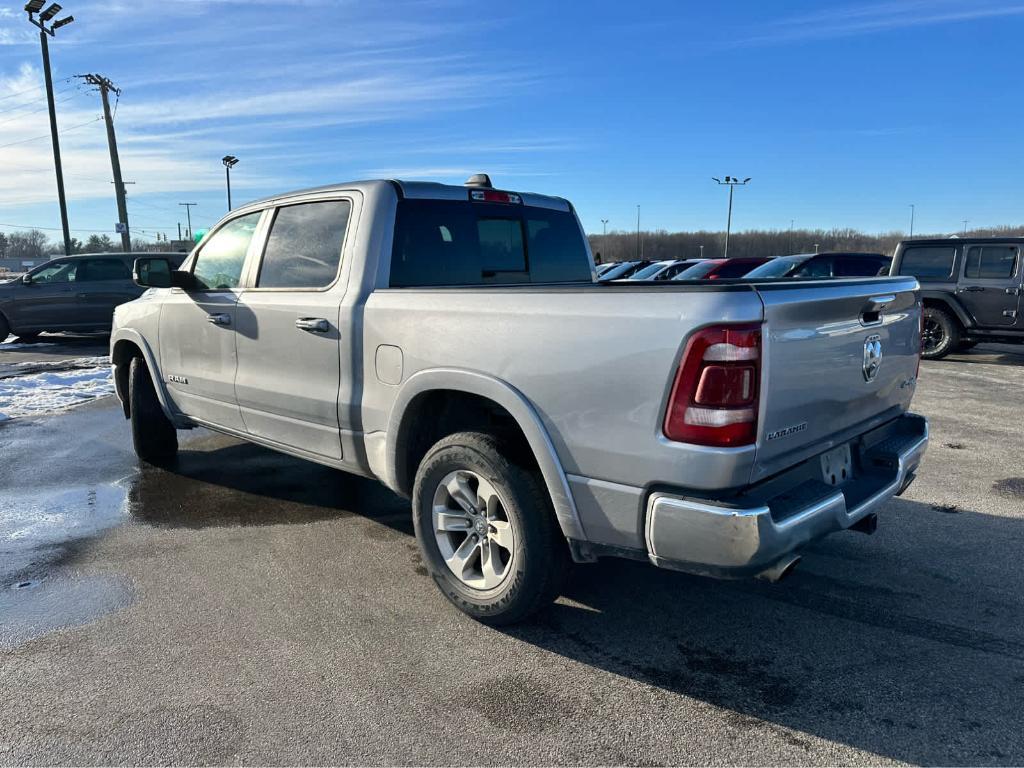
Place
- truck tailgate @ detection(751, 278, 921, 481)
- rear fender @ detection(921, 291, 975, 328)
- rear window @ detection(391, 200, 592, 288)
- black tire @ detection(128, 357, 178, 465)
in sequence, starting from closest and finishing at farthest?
truck tailgate @ detection(751, 278, 921, 481) < rear window @ detection(391, 200, 592, 288) < black tire @ detection(128, 357, 178, 465) < rear fender @ detection(921, 291, 975, 328)

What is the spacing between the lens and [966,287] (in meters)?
11.1

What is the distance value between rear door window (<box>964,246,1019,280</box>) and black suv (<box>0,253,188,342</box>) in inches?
571

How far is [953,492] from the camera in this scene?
16.5ft

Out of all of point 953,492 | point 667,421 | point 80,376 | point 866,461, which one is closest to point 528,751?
point 667,421

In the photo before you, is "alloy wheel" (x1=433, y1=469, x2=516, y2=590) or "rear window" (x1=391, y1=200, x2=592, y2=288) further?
"rear window" (x1=391, y1=200, x2=592, y2=288)

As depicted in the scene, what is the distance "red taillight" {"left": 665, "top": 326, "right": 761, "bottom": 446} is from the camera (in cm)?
239

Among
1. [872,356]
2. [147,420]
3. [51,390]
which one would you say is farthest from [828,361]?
[51,390]

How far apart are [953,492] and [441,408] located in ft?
12.2

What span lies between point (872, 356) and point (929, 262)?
32.6ft

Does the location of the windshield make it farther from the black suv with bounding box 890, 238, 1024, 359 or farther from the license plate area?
the license plate area

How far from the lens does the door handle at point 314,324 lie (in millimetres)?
3725

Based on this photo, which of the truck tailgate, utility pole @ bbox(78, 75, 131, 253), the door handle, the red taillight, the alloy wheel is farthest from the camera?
utility pole @ bbox(78, 75, 131, 253)

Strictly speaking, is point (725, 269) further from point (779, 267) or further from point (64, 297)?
point (64, 297)

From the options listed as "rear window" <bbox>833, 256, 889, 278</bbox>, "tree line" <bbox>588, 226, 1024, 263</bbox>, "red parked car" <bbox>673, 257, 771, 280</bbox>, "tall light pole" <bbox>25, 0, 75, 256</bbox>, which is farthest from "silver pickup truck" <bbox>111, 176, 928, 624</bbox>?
"tree line" <bbox>588, 226, 1024, 263</bbox>
